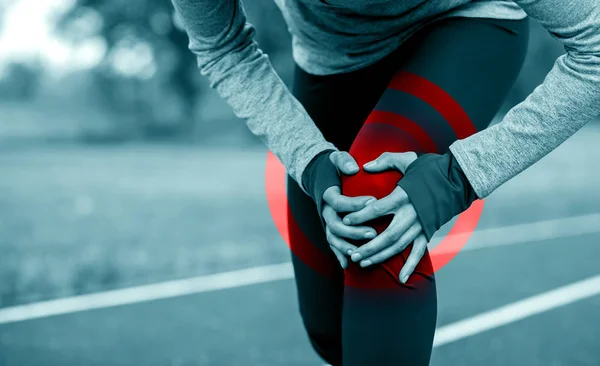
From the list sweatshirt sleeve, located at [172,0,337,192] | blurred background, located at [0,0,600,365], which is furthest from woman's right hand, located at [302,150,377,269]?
blurred background, located at [0,0,600,365]

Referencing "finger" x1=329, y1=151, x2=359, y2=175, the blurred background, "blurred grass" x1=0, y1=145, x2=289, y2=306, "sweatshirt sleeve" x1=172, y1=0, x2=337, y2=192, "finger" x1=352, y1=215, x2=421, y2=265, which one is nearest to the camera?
"finger" x1=352, y1=215, x2=421, y2=265

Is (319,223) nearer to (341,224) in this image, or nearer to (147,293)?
(341,224)

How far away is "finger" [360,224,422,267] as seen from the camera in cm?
127

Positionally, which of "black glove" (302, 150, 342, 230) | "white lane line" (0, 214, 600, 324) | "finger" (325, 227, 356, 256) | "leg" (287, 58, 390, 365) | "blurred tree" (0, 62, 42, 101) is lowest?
"blurred tree" (0, 62, 42, 101)

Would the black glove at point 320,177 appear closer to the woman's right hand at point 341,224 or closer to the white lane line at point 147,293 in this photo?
the woman's right hand at point 341,224

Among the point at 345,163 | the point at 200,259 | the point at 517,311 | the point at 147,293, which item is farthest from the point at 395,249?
the point at 200,259

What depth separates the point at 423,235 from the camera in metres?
1.30

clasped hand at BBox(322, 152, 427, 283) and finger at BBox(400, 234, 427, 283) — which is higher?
clasped hand at BBox(322, 152, 427, 283)

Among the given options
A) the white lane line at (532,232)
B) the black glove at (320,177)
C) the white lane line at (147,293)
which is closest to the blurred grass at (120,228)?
the white lane line at (147,293)

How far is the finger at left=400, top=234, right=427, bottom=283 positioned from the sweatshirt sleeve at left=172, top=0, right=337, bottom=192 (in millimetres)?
385

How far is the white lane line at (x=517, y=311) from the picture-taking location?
3.44 m

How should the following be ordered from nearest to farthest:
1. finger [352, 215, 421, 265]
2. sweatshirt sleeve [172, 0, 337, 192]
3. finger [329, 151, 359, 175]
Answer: finger [352, 215, 421, 265]
finger [329, 151, 359, 175]
sweatshirt sleeve [172, 0, 337, 192]

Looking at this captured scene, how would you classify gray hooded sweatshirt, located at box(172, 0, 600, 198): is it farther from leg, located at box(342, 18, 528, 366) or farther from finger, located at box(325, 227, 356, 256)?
finger, located at box(325, 227, 356, 256)

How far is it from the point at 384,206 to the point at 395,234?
6 cm
